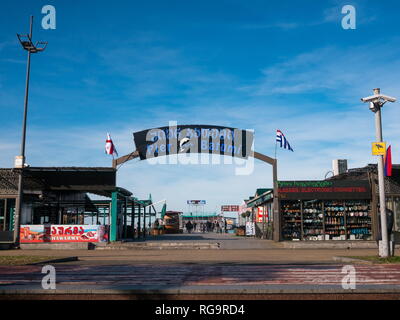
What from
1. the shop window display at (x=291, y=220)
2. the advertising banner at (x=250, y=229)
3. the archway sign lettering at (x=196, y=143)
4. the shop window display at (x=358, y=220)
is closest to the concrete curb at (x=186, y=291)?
the archway sign lettering at (x=196, y=143)

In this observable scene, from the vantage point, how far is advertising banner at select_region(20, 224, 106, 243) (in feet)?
98.4

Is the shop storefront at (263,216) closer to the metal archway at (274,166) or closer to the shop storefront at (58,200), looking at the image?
the metal archway at (274,166)

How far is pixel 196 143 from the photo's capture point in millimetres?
32906

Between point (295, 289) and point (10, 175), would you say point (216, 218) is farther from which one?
point (295, 289)

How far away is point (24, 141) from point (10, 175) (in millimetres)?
5665

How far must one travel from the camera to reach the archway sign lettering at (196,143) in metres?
32.8

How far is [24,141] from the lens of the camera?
27.3 m

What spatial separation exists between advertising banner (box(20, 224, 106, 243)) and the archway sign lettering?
544cm

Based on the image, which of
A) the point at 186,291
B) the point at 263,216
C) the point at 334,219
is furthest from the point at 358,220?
the point at 186,291

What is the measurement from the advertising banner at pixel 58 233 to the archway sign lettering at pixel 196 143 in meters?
5.44

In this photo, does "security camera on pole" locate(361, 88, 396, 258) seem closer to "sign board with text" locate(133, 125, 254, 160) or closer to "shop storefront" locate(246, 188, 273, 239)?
"sign board with text" locate(133, 125, 254, 160)

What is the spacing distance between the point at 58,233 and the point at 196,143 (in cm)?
1198

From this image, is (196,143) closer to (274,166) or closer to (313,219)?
(274,166)
